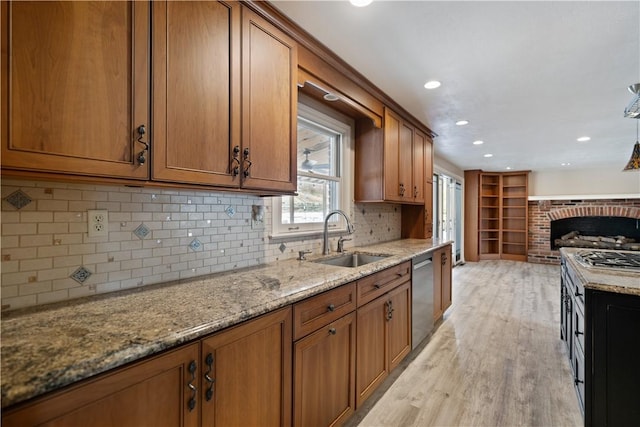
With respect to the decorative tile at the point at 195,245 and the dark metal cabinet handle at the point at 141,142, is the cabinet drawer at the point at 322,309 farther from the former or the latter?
the dark metal cabinet handle at the point at 141,142

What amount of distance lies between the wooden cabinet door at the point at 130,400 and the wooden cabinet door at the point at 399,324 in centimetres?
155

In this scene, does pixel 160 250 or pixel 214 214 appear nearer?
pixel 160 250

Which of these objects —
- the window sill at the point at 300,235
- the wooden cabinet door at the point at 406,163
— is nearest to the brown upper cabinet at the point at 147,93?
the window sill at the point at 300,235

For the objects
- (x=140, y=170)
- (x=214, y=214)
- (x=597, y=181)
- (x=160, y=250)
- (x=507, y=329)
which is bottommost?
(x=507, y=329)

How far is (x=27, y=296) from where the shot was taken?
1150 mm

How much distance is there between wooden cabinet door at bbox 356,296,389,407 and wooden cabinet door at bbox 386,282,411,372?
9 centimetres

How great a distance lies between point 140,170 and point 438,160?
563cm

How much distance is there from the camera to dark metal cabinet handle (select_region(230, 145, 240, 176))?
4.89 feet

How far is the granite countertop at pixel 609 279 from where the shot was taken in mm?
1646

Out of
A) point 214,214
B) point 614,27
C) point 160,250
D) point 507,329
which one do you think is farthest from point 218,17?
point 507,329

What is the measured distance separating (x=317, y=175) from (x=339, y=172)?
1.17 feet

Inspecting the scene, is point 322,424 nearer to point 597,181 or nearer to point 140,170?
point 140,170

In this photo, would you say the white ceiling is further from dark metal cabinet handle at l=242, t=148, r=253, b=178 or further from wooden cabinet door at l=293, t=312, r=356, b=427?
wooden cabinet door at l=293, t=312, r=356, b=427

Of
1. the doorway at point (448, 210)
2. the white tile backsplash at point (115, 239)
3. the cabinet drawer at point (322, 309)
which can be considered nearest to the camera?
the white tile backsplash at point (115, 239)
